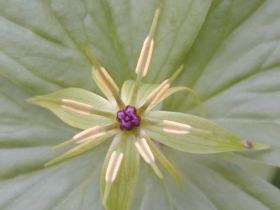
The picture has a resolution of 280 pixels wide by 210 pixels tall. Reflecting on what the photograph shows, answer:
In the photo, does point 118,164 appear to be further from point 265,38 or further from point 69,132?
point 265,38

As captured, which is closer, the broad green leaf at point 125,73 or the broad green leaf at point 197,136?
the broad green leaf at point 197,136

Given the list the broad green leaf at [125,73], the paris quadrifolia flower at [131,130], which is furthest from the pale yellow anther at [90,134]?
the broad green leaf at [125,73]

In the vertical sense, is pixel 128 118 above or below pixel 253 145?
above

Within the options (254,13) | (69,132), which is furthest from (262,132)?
(69,132)

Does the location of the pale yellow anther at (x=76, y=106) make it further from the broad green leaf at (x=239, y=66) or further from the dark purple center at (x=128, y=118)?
the broad green leaf at (x=239, y=66)

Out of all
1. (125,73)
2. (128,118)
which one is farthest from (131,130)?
(125,73)

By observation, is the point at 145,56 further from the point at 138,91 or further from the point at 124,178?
the point at 124,178
